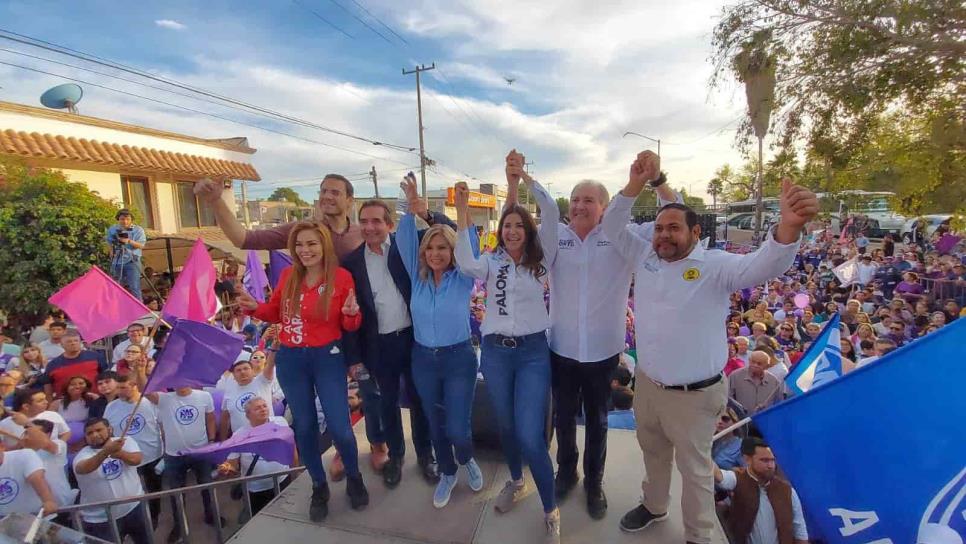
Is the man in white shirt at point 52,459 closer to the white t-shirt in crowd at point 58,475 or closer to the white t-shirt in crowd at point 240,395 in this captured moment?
the white t-shirt in crowd at point 58,475

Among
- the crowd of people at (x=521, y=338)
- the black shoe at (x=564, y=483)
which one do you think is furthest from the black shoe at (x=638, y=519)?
the black shoe at (x=564, y=483)

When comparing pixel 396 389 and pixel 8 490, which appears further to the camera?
pixel 8 490

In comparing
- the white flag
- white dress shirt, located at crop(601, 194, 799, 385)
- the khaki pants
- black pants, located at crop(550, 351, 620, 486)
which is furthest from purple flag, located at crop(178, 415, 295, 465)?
the white flag

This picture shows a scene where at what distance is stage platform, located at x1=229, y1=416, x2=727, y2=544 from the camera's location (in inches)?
108

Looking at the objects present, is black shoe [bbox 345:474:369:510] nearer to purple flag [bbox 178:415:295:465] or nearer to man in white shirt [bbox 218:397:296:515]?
purple flag [bbox 178:415:295:465]

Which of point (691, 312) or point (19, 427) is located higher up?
point (691, 312)

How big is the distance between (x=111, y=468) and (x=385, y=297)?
10.5 ft

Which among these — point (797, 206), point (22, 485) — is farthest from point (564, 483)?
point (22, 485)

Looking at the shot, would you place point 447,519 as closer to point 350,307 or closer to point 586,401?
point 586,401

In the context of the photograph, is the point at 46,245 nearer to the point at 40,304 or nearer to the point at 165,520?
the point at 40,304

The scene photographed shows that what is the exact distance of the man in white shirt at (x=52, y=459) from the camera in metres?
3.94

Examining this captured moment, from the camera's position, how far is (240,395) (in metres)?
5.21

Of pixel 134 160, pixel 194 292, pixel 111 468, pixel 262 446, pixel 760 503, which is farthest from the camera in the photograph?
pixel 134 160

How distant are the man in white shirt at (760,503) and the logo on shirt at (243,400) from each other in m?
4.68
